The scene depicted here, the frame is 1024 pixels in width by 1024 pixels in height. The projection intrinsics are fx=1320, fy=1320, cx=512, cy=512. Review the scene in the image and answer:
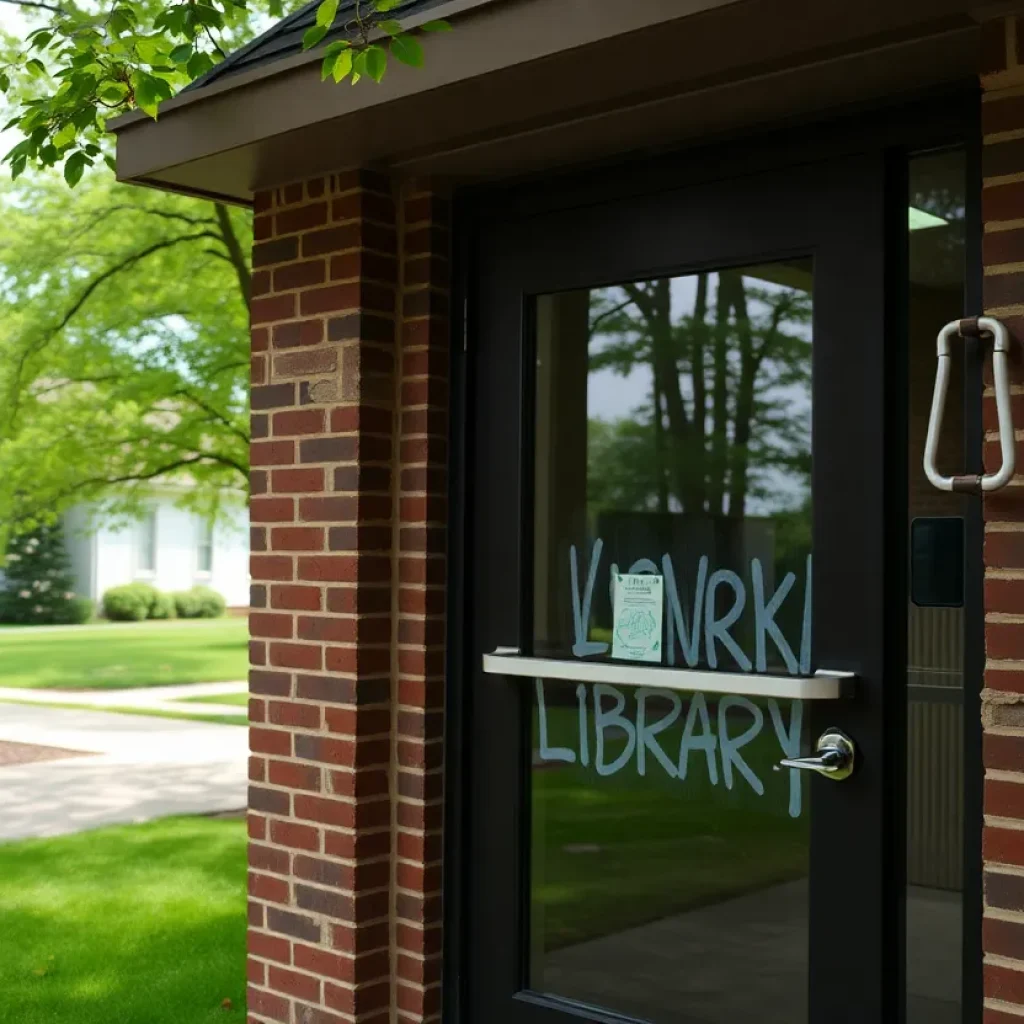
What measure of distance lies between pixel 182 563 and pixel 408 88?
124 feet

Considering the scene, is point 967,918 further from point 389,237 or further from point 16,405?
point 16,405

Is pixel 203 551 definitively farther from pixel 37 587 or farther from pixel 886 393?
pixel 886 393

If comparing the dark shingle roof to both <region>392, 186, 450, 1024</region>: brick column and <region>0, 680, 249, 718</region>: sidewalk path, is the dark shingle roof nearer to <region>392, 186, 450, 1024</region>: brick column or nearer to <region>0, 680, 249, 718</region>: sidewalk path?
<region>392, 186, 450, 1024</region>: brick column

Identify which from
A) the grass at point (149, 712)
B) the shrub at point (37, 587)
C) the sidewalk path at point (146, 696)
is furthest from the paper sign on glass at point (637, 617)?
the shrub at point (37, 587)

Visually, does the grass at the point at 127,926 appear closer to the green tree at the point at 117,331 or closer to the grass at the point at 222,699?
the green tree at the point at 117,331

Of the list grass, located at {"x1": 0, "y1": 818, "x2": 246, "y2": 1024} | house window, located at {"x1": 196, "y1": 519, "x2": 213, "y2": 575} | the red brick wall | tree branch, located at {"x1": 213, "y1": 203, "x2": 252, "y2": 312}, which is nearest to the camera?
the red brick wall

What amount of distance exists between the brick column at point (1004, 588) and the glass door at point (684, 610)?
339mm

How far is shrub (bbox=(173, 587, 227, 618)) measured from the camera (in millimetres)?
37438

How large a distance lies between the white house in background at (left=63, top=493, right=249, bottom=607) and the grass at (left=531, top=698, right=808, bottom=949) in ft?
112

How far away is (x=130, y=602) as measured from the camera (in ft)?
119

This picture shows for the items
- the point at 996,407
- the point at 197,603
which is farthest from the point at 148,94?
the point at 197,603

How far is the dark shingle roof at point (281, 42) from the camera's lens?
3.47 m

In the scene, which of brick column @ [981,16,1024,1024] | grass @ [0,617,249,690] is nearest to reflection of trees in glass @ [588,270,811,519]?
brick column @ [981,16,1024,1024]

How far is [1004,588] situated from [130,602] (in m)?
35.5
